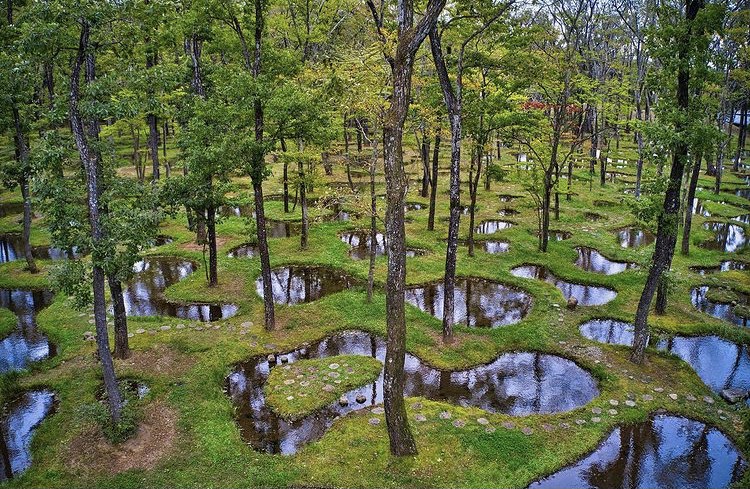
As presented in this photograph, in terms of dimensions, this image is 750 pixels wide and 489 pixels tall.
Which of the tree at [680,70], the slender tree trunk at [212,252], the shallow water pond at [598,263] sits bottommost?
the shallow water pond at [598,263]

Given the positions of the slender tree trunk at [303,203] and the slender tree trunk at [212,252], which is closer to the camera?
the slender tree trunk at [212,252]

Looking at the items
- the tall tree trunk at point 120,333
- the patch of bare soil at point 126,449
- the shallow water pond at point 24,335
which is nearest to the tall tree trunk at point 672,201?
the patch of bare soil at point 126,449

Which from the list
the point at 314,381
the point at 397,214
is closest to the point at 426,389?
the point at 314,381

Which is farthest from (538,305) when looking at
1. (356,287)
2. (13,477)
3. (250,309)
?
(13,477)

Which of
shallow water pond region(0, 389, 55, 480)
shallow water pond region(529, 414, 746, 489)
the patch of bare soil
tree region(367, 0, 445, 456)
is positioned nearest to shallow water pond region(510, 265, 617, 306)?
shallow water pond region(529, 414, 746, 489)

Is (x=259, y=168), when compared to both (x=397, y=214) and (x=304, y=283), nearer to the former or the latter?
(x=397, y=214)

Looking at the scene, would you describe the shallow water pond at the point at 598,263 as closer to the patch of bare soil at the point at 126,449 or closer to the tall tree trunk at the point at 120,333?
the patch of bare soil at the point at 126,449
